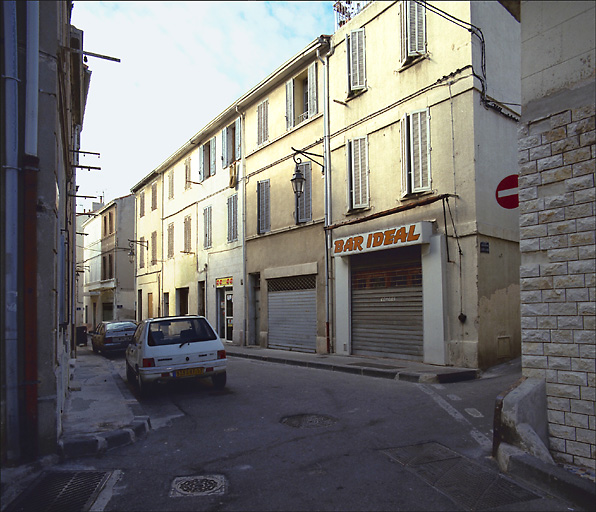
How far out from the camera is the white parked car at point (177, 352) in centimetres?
875

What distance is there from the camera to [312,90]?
16.4 m

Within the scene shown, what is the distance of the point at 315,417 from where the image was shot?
278 inches

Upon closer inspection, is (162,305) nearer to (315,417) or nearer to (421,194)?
(421,194)

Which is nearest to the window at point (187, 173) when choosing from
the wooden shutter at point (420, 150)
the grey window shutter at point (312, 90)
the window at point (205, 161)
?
the window at point (205, 161)

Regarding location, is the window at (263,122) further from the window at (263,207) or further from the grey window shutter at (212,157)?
the grey window shutter at (212,157)

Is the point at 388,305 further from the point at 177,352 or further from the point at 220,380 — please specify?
the point at 177,352

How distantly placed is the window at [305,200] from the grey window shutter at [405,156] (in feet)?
13.8

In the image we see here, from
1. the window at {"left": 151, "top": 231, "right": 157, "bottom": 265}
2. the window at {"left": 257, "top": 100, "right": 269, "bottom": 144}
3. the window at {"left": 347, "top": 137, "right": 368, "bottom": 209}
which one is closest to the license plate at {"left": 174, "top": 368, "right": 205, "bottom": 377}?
the window at {"left": 347, "top": 137, "right": 368, "bottom": 209}

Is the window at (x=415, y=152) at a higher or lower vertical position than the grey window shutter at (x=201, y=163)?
lower

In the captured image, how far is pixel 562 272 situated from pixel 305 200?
11.9 m

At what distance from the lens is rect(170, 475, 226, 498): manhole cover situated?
437 cm

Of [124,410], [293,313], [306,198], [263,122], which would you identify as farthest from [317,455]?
[263,122]

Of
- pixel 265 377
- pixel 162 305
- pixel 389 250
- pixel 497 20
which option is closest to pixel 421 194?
pixel 389 250

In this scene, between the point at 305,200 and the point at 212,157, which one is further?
the point at 212,157
